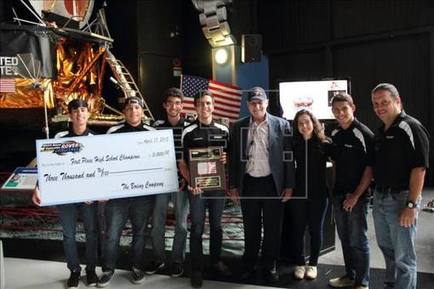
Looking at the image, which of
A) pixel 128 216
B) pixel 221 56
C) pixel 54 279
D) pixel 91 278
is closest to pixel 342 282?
pixel 128 216

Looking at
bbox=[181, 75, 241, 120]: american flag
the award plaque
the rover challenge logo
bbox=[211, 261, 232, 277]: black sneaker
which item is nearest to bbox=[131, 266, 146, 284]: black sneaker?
bbox=[211, 261, 232, 277]: black sneaker

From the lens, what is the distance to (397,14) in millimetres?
7590

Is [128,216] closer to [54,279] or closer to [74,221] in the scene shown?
[74,221]

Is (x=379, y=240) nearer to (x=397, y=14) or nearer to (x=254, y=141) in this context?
(x=254, y=141)

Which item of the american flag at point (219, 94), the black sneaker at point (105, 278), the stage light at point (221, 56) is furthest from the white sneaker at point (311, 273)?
the stage light at point (221, 56)

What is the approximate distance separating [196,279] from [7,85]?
4114 mm

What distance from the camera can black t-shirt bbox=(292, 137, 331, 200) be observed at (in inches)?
133

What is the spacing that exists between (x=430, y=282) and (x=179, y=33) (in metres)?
7.37

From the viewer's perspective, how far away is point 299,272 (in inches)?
143

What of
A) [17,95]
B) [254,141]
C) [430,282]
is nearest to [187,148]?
[254,141]

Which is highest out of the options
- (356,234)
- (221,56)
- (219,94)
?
(221,56)

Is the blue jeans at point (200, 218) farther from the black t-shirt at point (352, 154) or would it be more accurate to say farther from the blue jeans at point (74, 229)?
the black t-shirt at point (352, 154)

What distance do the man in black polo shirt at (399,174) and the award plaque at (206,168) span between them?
1.20 meters

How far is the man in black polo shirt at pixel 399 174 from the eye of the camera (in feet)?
8.82
